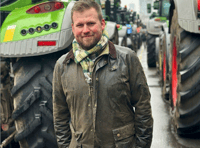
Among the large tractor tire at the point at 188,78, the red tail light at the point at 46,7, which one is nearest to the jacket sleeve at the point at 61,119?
the red tail light at the point at 46,7

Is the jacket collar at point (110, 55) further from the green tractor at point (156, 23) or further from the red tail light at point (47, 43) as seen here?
the green tractor at point (156, 23)

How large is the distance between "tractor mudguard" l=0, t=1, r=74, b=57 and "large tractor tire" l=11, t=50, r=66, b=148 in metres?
0.17

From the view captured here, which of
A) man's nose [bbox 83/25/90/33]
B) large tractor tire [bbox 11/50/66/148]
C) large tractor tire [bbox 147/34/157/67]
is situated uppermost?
man's nose [bbox 83/25/90/33]

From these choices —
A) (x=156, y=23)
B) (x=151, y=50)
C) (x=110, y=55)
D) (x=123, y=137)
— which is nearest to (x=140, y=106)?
(x=123, y=137)

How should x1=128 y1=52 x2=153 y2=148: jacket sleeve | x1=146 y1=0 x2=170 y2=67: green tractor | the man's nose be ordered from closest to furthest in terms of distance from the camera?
the man's nose, x1=128 y1=52 x2=153 y2=148: jacket sleeve, x1=146 y1=0 x2=170 y2=67: green tractor

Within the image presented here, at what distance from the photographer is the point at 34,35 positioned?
3031 mm

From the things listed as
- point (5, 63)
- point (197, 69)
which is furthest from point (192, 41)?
point (5, 63)

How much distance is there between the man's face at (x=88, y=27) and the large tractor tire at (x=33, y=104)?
3.93 ft

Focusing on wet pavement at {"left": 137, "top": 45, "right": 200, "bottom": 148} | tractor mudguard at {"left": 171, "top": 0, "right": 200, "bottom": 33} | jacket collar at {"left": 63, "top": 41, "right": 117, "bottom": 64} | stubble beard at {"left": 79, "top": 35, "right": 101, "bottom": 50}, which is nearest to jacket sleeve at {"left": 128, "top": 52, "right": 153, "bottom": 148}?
jacket collar at {"left": 63, "top": 41, "right": 117, "bottom": 64}

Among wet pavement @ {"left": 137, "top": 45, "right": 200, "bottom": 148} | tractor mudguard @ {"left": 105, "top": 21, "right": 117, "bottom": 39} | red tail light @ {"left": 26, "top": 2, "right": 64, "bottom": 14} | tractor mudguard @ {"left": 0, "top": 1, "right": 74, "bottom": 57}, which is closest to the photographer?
tractor mudguard @ {"left": 0, "top": 1, "right": 74, "bottom": 57}

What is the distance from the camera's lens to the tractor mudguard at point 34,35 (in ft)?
9.75

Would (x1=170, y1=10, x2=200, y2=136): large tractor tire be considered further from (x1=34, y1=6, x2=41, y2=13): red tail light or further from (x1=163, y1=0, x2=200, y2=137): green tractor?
(x1=34, y1=6, x2=41, y2=13): red tail light

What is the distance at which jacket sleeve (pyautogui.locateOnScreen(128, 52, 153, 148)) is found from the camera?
202cm

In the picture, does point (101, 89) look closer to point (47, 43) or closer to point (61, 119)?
point (61, 119)
